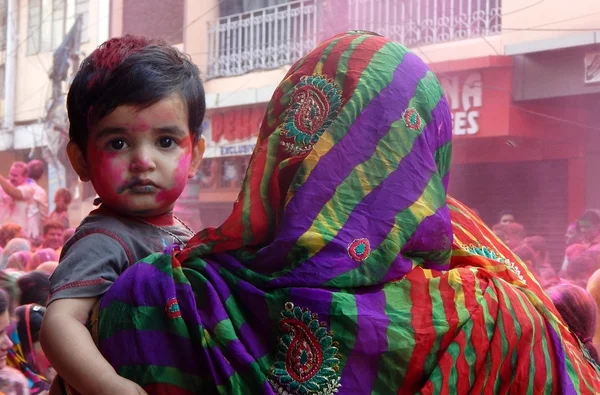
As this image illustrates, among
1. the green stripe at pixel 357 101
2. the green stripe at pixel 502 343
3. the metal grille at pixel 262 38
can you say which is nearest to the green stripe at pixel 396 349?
the green stripe at pixel 502 343

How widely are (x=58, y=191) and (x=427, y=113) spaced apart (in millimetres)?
4729

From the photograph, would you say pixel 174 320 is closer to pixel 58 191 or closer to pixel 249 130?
pixel 249 130

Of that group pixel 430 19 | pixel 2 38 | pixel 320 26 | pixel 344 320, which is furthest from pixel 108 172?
pixel 2 38

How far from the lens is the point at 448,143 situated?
4.26 feet

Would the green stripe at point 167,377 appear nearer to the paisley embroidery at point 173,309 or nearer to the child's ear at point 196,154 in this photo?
the paisley embroidery at point 173,309

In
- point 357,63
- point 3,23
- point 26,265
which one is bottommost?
point 26,265

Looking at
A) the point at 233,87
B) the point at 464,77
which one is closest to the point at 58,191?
the point at 233,87

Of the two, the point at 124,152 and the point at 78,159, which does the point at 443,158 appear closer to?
the point at 124,152

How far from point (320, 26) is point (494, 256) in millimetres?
3472

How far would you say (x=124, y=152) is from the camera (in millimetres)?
1354

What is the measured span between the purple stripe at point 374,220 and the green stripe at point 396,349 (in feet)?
0.27

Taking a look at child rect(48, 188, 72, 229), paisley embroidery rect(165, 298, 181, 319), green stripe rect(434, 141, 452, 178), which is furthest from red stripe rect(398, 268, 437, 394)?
child rect(48, 188, 72, 229)

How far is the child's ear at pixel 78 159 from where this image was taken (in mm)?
1444

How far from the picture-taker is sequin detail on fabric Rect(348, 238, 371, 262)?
1146mm
